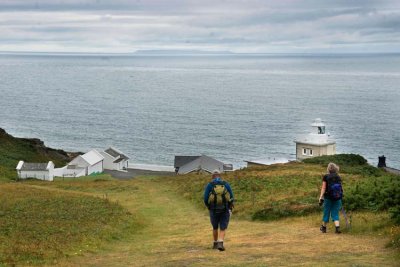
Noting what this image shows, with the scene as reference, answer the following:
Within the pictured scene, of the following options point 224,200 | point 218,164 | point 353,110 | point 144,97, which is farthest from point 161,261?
point 144,97

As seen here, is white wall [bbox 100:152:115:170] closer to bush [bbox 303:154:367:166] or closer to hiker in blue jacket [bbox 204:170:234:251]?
bush [bbox 303:154:367:166]

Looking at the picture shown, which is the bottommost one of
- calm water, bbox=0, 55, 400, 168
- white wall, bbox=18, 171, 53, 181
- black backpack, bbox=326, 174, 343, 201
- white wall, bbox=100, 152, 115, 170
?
black backpack, bbox=326, 174, 343, 201

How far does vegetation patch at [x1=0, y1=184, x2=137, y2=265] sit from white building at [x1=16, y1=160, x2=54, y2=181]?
87.1 feet

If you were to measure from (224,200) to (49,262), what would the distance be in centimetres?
484

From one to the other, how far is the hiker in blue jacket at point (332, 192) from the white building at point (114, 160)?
62.6 meters

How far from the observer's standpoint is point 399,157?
87000 mm

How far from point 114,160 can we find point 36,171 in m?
17.6

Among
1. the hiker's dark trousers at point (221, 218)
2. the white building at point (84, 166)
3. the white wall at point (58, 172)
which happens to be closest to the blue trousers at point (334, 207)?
the hiker's dark trousers at point (221, 218)

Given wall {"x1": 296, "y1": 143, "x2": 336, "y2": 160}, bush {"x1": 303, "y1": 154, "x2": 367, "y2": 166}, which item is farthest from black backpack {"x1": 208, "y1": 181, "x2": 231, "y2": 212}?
wall {"x1": 296, "y1": 143, "x2": 336, "y2": 160}

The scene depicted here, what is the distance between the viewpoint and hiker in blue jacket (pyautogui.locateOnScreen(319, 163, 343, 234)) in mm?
17547

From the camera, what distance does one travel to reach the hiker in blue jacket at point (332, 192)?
17547mm

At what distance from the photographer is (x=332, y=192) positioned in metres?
17.7

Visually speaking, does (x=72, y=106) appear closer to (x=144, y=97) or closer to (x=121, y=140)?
(x=144, y=97)

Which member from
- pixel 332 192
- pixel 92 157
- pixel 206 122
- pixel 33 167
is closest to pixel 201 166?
pixel 92 157
